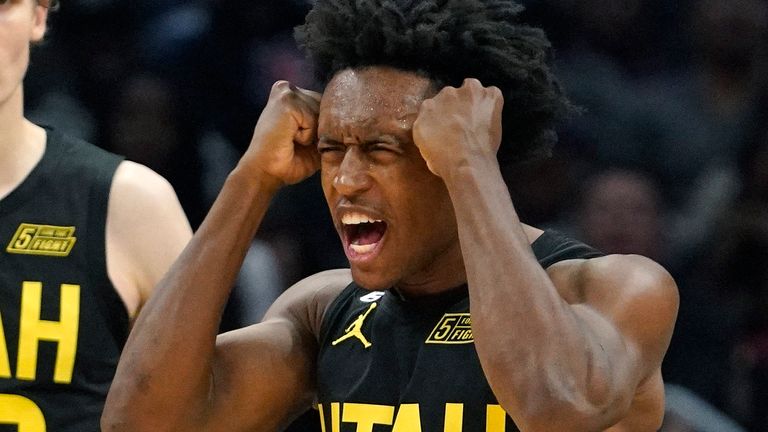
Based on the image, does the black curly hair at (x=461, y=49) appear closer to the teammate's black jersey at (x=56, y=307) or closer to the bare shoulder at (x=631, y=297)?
the bare shoulder at (x=631, y=297)

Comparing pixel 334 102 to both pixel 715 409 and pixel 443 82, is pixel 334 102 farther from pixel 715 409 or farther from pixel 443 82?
pixel 715 409

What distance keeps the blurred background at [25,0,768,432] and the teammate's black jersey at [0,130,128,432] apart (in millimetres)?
1431

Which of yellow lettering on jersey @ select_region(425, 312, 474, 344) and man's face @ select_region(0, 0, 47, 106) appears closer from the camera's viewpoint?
yellow lettering on jersey @ select_region(425, 312, 474, 344)

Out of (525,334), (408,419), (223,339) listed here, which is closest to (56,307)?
(223,339)

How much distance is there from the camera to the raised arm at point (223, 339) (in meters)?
2.91

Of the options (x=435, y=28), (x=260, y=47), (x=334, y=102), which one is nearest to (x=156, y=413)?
(x=334, y=102)

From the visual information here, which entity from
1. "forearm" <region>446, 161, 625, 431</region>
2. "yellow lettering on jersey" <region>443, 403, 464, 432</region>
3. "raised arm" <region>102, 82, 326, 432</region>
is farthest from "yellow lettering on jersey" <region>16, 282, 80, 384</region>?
"forearm" <region>446, 161, 625, 431</region>

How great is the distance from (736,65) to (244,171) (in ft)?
8.69

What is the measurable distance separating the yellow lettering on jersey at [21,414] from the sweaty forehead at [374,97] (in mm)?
1106

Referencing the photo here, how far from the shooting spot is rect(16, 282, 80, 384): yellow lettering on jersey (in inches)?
134

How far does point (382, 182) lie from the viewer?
279cm

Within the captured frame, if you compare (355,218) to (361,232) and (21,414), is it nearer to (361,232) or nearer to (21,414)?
(361,232)

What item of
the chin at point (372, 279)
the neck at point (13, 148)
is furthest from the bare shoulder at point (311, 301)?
the neck at point (13, 148)

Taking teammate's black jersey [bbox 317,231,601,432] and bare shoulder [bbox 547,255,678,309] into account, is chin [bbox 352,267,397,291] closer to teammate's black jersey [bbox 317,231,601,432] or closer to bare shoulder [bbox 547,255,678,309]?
teammate's black jersey [bbox 317,231,601,432]
